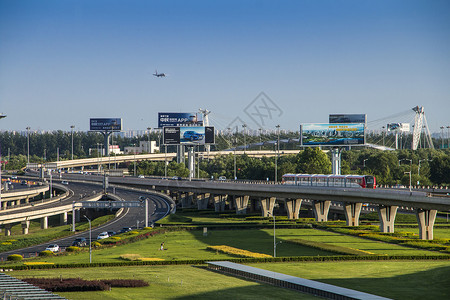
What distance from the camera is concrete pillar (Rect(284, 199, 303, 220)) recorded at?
142125 mm

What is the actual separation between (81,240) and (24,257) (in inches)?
495

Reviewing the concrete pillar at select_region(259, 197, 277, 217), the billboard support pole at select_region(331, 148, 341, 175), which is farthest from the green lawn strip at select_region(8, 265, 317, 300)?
the billboard support pole at select_region(331, 148, 341, 175)

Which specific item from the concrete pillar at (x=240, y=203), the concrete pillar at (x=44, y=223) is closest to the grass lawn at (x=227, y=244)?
the concrete pillar at (x=44, y=223)

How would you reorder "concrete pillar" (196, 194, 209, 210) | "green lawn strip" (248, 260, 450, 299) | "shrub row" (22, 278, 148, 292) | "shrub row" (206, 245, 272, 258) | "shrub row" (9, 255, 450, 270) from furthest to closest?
"concrete pillar" (196, 194, 209, 210) → "shrub row" (206, 245, 272, 258) → "shrub row" (9, 255, 450, 270) → "green lawn strip" (248, 260, 450, 299) → "shrub row" (22, 278, 148, 292)

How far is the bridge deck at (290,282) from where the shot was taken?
6066cm

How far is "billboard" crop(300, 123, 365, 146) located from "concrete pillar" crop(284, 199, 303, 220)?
74.4 feet

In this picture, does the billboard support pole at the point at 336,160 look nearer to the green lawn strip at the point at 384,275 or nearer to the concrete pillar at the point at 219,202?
the concrete pillar at the point at 219,202

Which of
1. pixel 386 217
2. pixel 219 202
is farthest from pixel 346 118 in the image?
pixel 386 217

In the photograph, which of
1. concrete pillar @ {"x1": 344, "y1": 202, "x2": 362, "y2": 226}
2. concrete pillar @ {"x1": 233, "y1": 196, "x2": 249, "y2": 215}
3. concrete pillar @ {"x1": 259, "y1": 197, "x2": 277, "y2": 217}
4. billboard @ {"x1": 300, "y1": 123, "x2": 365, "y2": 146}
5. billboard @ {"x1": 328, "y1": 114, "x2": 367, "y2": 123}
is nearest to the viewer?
concrete pillar @ {"x1": 344, "y1": 202, "x2": 362, "y2": 226}

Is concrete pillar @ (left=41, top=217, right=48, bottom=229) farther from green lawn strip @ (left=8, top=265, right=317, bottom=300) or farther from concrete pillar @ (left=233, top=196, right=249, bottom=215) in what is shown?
green lawn strip @ (left=8, top=265, right=317, bottom=300)

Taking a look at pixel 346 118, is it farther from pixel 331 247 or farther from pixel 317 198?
pixel 331 247

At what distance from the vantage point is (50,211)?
134750mm

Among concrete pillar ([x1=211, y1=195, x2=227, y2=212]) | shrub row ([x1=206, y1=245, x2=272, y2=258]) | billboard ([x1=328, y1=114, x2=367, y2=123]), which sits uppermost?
billboard ([x1=328, y1=114, x2=367, y2=123])

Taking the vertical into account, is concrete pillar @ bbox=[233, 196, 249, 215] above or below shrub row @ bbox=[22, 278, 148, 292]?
above
